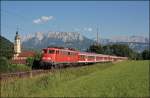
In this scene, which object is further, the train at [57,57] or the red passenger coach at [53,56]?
the train at [57,57]

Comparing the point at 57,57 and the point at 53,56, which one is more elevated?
the point at 53,56

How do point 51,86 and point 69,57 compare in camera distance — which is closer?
point 51,86

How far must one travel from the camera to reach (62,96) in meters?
21.5

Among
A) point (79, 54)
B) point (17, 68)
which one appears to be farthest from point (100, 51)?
point (17, 68)

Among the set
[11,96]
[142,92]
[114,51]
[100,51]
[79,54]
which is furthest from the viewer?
[114,51]

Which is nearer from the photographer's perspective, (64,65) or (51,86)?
(51,86)

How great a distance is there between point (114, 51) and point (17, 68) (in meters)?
140

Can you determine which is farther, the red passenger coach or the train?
the train

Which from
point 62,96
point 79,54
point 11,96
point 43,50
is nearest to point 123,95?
point 62,96

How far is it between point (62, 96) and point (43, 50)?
102 feet

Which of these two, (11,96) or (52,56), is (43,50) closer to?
(52,56)

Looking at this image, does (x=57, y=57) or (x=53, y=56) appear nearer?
(x=53, y=56)

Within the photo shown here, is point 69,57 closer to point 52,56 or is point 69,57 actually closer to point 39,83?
point 52,56

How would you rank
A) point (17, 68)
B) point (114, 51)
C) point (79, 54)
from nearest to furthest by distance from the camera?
point (17, 68) < point (79, 54) < point (114, 51)
